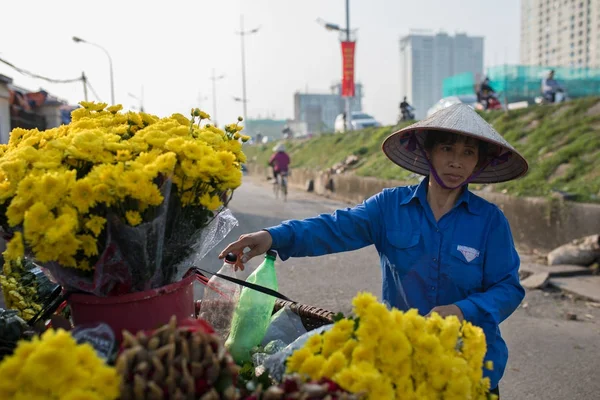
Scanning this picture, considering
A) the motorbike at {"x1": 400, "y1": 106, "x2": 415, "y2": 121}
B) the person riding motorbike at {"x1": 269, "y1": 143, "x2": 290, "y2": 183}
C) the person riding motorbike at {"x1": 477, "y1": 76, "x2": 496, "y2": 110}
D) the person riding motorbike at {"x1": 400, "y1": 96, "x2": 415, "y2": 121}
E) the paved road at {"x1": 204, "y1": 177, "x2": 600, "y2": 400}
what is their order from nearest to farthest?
the paved road at {"x1": 204, "y1": 177, "x2": 600, "y2": 400}, the person riding motorbike at {"x1": 269, "y1": 143, "x2": 290, "y2": 183}, the person riding motorbike at {"x1": 477, "y1": 76, "x2": 496, "y2": 110}, the person riding motorbike at {"x1": 400, "y1": 96, "x2": 415, "y2": 121}, the motorbike at {"x1": 400, "y1": 106, "x2": 415, "y2": 121}

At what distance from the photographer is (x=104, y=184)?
1158mm

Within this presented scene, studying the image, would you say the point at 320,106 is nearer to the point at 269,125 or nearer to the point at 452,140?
the point at 269,125

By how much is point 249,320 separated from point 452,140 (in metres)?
1.07

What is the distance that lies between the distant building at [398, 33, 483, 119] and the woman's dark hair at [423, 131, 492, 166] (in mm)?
101962

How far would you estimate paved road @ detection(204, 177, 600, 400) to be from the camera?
137 inches

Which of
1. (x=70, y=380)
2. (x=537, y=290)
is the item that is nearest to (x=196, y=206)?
(x=70, y=380)

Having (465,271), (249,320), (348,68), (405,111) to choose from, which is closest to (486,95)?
(405,111)

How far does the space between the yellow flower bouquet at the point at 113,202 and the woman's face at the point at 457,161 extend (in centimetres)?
94

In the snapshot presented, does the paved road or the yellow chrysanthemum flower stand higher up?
the yellow chrysanthemum flower

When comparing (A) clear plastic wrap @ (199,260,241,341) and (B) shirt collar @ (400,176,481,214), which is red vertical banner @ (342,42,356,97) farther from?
(A) clear plastic wrap @ (199,260,241,341)

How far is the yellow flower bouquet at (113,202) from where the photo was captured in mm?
1147

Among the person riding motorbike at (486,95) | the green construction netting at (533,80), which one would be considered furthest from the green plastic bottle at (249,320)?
the green construction netting at (533,80)

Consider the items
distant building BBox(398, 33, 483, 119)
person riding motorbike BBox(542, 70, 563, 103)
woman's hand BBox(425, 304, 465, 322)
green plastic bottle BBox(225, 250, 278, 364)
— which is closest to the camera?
woman's hand BBox(425, 304, 465, 322)

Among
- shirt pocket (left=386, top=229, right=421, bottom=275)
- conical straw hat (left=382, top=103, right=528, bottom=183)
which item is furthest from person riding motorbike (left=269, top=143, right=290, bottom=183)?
shirt pocket (left=386, top=229, right=421, bottom=275)
